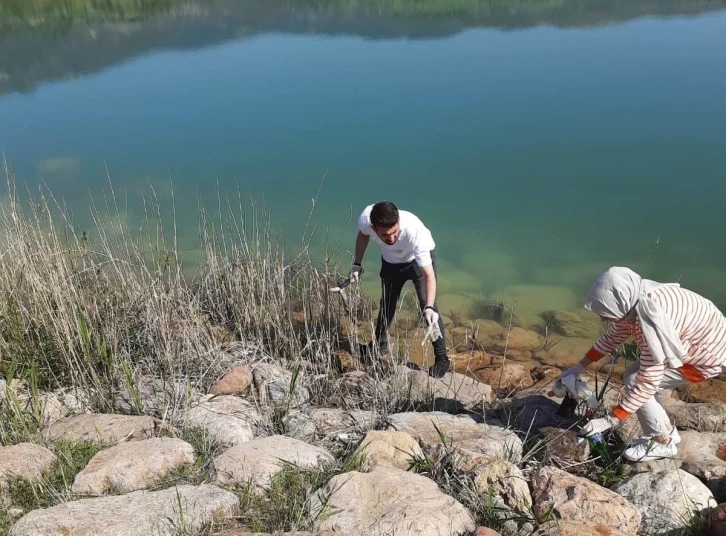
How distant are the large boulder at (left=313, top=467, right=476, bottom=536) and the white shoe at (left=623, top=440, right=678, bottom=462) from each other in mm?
844

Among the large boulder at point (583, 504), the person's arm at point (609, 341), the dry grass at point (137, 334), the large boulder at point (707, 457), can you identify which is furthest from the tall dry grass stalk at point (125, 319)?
the large boulder at point (707, 457)

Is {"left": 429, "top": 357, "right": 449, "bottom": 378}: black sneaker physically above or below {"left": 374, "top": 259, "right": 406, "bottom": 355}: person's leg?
below

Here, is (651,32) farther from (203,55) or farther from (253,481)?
(253,481)

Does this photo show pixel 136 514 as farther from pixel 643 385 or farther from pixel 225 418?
pixel 643 385

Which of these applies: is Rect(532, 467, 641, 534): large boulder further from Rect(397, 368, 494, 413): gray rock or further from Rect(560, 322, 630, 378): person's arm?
Rect(397, 368, 494, 413): gray rock

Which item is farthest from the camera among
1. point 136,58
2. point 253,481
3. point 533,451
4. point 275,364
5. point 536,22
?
point 536,22

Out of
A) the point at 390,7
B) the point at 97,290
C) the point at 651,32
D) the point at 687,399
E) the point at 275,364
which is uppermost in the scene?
the point at 390,7

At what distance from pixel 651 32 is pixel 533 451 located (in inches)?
578

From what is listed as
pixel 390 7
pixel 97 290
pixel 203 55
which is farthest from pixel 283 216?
pixel 390 7

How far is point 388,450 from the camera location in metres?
2.61

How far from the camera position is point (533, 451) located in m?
2.65

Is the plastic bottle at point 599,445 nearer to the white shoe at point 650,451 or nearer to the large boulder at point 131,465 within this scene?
the white shoe at point 650,451

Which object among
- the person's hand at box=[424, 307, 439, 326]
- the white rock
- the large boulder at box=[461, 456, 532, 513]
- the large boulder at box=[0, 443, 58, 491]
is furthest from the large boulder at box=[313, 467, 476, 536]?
the person's hand at box=[424, 307, 439, 326]

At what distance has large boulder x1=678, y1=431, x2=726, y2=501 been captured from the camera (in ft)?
8.41
